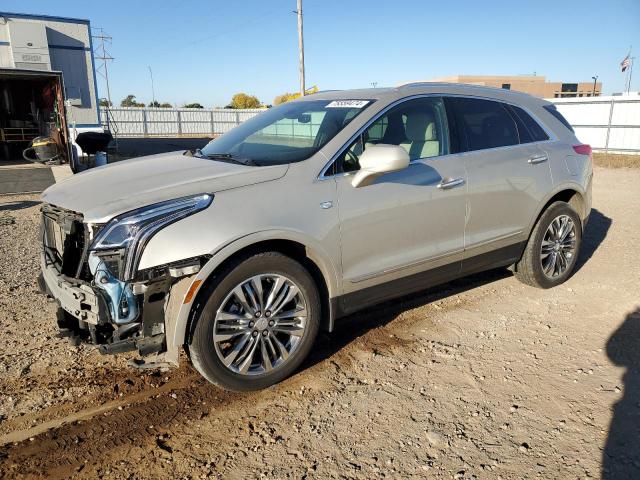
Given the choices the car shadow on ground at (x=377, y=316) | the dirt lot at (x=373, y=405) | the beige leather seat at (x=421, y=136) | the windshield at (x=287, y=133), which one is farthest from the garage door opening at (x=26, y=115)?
the beige leather seat at (x=421, y=136)

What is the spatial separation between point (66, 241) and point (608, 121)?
74.3 ft

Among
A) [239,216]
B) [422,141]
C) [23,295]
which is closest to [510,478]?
[239,216]

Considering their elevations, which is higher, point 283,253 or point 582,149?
point 582,149

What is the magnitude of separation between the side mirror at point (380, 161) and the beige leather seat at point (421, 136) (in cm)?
61

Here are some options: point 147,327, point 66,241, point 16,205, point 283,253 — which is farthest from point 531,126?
point 16,205

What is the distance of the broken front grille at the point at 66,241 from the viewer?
9.94ft

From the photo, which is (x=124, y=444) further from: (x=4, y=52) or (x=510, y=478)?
(x=4, y=52)

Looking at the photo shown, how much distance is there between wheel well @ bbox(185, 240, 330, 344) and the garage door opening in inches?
613

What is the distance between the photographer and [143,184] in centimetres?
317

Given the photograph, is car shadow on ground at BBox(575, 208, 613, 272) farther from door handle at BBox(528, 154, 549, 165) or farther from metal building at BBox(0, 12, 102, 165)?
metal building at BBox(0, 12, 102, 165)

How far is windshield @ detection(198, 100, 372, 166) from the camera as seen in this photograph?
3.58 m

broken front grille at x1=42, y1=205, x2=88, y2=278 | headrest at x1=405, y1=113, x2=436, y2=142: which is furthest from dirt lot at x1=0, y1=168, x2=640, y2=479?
headrest at x1=405, y1=113, x2=436, y2=142

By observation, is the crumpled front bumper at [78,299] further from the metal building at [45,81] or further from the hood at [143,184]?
the metal building at [45,81]

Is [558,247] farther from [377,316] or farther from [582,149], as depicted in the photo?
[377,316]
